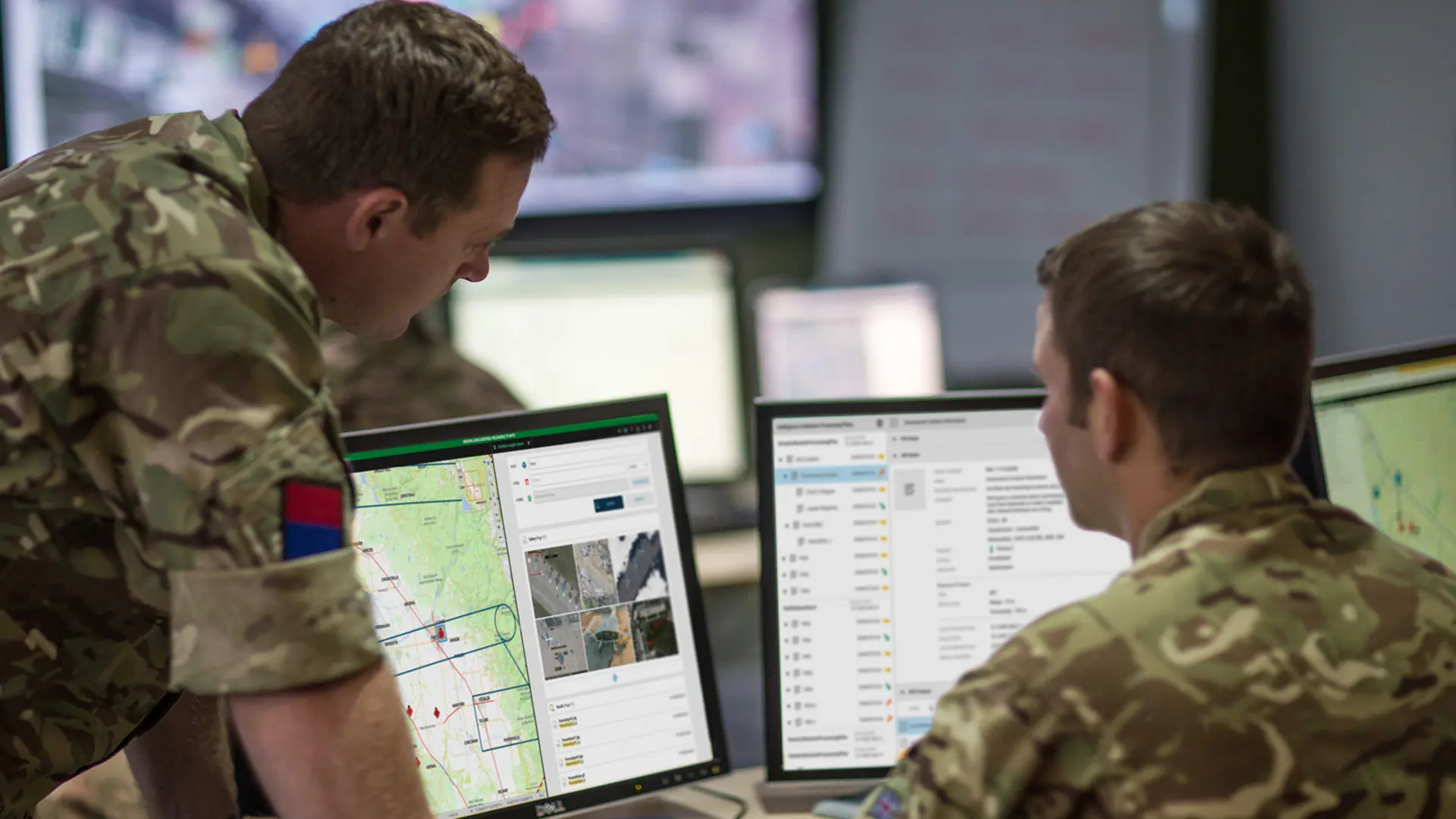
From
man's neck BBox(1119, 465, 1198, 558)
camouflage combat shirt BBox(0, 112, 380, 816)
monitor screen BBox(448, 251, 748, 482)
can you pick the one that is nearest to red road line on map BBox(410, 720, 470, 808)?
camouflage combat shirt BBox(0, 112, 380, 816)

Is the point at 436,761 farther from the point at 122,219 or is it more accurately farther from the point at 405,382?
the point at 405,382

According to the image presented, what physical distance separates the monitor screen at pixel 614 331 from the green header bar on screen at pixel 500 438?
128 centimetres

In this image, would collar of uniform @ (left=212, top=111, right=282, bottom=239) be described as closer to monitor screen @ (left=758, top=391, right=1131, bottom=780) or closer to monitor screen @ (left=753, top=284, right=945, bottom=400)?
monitor screen @ (left=758, top=391, right=1131, bottom=780)

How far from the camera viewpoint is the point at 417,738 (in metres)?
1.24

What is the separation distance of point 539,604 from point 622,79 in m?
2.67

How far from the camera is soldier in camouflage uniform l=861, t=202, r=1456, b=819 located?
83 cm

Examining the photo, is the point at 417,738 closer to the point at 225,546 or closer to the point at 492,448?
the point at 492,448

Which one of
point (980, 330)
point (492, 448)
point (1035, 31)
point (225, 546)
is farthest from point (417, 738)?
point (1035, 31)

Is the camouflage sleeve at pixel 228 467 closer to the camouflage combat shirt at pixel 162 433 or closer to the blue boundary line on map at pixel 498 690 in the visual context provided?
the camouflage combat shirt at pixel 162 433

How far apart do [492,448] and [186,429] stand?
47 cm

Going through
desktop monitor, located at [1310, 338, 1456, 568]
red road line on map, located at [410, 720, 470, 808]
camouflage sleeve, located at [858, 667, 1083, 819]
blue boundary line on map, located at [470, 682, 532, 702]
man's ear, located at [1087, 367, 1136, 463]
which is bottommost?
red road line on map, located at [410, 720, 470, 808]

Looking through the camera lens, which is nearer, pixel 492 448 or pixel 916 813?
pixel 916 813

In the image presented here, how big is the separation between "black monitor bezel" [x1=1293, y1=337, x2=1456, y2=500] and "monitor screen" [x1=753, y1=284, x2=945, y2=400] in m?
1.33

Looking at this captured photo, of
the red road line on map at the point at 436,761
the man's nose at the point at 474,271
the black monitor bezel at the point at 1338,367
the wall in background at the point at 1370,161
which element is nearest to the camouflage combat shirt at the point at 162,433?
the man's nose at the point at 474,271
